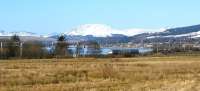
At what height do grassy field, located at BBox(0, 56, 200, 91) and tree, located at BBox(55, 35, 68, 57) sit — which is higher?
tree, located at BBox(55, 35, 68, 57)

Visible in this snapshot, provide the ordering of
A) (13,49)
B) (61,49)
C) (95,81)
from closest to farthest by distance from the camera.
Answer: (95,81), (13,49), (61,49)

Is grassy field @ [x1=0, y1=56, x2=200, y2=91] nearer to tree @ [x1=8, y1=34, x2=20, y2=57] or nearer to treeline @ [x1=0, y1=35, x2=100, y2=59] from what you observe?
treeline @ [x1=0, y1=35, x2=100, y2=59]

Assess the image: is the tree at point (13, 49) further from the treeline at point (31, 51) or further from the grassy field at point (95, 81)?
the grassy field at point (95, 81)

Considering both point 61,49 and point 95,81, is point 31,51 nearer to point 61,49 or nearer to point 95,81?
point 61,49

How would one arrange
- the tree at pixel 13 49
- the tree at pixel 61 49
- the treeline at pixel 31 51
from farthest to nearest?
the tree at pixel 61 49 → the tree at pixel 13 49 → the treeline at pixel 31 51

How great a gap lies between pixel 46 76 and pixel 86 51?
55.7m

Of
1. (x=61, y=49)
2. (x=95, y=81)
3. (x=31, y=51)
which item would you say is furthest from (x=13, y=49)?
(x=95, y=81)

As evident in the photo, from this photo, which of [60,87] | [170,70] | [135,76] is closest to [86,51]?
[170,70]

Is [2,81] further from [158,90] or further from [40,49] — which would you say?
[40,49]

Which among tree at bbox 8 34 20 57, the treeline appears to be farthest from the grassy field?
tree at bbox 8 34 20 57

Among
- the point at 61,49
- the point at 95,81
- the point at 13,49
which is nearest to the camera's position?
the point at 95,81

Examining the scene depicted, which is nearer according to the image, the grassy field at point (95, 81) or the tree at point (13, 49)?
the grassy field at point (95, 81)

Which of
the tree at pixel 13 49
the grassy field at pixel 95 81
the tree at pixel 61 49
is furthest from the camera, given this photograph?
the tree at pixel 61 49

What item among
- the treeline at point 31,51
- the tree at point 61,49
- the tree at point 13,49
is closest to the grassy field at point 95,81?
the treeline at point 31,51
